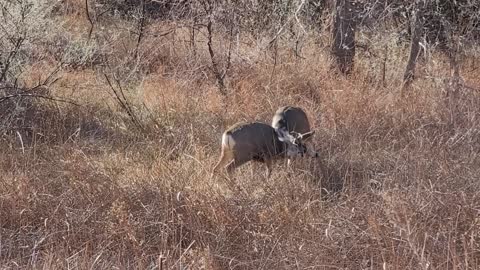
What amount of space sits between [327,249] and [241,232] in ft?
1.70

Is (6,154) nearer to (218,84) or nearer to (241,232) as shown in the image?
(241,232)

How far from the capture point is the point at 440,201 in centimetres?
370

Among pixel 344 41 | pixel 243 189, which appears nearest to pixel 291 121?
pixel 243 189

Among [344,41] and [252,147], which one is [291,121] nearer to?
[252,147]

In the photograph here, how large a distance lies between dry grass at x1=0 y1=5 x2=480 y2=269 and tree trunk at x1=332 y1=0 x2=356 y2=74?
0.87 m

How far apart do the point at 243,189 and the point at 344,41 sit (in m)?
3.99

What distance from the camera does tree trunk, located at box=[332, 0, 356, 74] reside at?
297 inches

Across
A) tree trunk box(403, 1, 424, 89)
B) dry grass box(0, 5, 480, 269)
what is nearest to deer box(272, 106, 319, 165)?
dry grass box(0, 5, 480, 269)

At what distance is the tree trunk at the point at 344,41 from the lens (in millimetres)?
7551

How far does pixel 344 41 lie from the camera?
775cm

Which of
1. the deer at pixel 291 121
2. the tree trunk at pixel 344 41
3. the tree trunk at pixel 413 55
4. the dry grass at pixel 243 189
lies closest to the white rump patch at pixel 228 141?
the dry grass at pixel 243 189

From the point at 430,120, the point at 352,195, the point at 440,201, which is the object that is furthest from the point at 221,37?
the point at 440,201

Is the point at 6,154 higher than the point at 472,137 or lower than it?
lower

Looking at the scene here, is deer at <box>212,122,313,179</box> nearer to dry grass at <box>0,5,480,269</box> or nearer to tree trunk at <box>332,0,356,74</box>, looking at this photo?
dry grass at <box>0,5,480,269</box>
